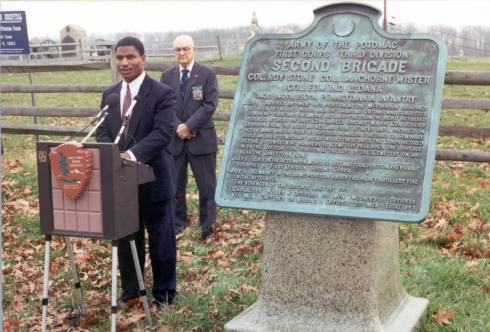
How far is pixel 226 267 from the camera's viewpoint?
20.6 feet

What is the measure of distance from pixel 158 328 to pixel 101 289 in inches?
52.2

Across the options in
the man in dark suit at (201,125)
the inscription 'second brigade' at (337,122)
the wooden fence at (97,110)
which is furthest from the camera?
the wooden fence at (97,110)

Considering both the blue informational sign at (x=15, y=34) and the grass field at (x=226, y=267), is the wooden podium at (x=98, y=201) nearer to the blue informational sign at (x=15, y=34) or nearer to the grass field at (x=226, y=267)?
the grass field at (x=226, y=267)

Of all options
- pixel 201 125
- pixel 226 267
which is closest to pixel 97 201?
pixel 226 267

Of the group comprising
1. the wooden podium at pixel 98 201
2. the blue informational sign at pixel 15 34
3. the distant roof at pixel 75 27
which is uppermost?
the distant roof at pixel 75 27

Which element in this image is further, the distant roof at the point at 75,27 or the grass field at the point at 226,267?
the distant roof at the point at 75,27

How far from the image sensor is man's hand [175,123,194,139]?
719cm

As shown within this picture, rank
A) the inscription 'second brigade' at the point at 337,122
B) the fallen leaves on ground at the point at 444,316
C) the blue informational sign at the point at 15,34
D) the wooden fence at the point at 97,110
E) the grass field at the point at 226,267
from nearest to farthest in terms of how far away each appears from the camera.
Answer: the inscription 'second brigade' at the point at 337,122, the fallen leaves on ground at the point at 444,316, the grass field at the point at 226,267, the wooden fence at the point at 97,110, the blue informational sign at the point at 15,34

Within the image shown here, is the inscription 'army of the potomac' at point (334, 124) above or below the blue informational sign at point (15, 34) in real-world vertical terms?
below

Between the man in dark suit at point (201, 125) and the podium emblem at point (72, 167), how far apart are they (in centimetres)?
286

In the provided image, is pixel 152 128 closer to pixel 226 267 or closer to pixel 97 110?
pixel 226 267

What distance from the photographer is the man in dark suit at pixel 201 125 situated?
7332mm

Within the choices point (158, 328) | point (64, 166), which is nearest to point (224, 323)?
point (158, 328)

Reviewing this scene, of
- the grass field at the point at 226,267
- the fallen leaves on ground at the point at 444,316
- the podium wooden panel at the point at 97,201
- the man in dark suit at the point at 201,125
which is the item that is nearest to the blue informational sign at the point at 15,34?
the grass field at the point at 226,267
